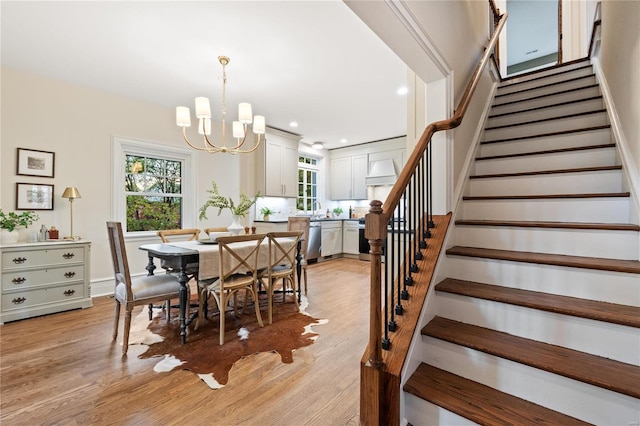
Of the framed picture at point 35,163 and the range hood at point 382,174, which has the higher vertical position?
the range hood at point 382,174

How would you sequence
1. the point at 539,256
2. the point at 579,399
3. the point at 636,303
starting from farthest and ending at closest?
the point at 539,256, the point at 636,303, the point at 579,399

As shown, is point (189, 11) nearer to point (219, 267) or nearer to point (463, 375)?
point (219, 267)

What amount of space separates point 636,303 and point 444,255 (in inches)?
33.5

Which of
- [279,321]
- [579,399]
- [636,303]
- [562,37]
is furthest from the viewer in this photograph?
[562,37]

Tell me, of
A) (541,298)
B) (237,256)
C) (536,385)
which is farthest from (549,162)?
(237,256)

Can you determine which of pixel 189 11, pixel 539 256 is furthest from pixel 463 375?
pixel 189 11

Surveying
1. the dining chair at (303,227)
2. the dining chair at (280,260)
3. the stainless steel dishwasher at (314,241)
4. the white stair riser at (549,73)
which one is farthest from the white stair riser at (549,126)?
the stainless steel dishwasher at (314,241)

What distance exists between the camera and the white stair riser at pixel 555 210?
5.69ft

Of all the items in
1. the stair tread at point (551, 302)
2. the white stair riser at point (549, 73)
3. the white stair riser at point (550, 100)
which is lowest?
the stair tread at point (551, 302)

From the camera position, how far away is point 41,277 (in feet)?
9.71

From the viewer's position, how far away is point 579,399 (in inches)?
43.6

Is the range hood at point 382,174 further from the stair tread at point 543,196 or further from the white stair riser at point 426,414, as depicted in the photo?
the white stair riser at point 426,414

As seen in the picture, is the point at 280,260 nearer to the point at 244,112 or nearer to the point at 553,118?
the point at 244,112

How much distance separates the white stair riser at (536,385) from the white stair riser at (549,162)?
168 cm
